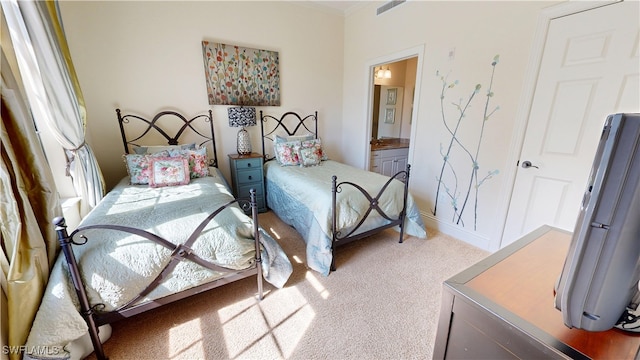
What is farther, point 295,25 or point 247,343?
point 295,25

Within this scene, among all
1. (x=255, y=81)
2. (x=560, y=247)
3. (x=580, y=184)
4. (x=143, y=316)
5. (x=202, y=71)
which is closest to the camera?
(x=560, y=247)

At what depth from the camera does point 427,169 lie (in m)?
3.00

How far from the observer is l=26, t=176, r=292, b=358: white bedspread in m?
1.20

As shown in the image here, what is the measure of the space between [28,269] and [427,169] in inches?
130

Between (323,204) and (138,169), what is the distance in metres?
1.89

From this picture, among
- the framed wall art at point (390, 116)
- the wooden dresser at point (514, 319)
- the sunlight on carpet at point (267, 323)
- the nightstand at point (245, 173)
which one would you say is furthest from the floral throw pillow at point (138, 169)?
the framed wall art at point (390, 116)

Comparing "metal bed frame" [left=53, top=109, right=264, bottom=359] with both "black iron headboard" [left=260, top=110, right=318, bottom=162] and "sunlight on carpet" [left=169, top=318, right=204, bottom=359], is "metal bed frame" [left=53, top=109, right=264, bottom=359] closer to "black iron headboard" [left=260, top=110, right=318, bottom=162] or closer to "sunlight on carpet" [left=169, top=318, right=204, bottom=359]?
"sunlight on carpet" [left=169, top=318, right=204, bottom=359]

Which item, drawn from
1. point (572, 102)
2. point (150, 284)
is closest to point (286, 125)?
point (150, 284)

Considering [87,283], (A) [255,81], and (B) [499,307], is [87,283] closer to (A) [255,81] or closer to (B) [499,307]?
(B) [499,307]

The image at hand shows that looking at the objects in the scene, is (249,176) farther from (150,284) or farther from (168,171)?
(150,284)

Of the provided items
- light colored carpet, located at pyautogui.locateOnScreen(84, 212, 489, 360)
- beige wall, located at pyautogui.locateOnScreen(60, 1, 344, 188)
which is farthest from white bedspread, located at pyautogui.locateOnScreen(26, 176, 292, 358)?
beige wall, located at pyautogui.locateOnScreen(60, 1, 344, 188)

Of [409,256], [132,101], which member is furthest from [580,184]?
[132,101]

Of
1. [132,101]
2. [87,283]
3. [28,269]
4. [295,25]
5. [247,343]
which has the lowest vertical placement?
[247,343]

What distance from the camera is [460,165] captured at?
2.64 m
